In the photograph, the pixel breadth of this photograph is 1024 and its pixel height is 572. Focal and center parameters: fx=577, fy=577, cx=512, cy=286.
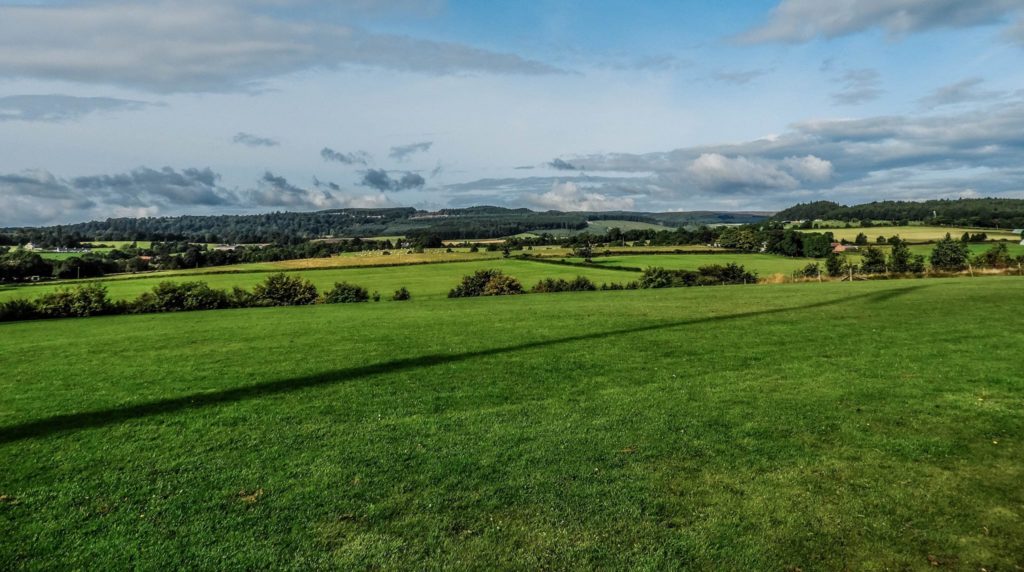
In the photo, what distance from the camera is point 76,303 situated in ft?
130

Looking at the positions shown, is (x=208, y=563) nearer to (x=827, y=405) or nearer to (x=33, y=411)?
(x=33, y=411)

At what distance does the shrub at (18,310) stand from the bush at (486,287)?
98.4 feet

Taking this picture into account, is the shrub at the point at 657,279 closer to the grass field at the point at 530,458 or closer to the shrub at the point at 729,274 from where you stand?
the shrub at the point at 729,274

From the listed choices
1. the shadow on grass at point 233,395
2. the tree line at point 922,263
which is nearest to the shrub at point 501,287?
the tree line at point 922,263

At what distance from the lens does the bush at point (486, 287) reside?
53156 mm

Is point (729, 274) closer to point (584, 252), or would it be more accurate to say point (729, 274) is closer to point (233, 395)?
point (584, 252)

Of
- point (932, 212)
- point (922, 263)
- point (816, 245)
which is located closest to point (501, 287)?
point (922, 263)

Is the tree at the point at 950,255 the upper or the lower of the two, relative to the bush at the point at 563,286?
upper

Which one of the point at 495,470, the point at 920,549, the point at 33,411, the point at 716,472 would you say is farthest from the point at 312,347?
the point at 920,549

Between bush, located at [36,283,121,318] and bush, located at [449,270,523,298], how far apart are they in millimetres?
26165

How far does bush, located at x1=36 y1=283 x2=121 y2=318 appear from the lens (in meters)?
39.0

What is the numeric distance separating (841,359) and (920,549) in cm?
1024

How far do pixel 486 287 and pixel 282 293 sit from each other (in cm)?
1754

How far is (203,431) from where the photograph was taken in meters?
10.3
